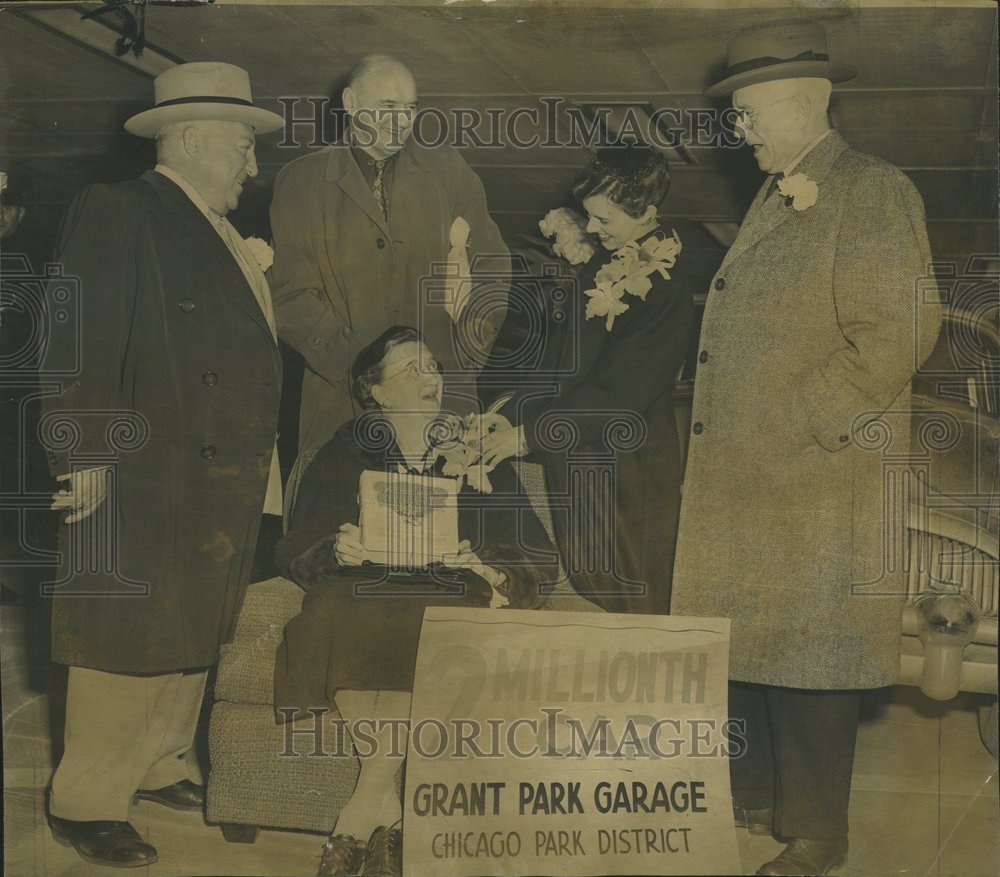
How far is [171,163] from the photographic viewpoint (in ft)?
11.4

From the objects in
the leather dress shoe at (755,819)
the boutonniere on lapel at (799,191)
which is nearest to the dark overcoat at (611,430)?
the boutonniere on lapel at (799,191)

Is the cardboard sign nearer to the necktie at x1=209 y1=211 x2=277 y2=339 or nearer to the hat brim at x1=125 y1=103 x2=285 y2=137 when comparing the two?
the necktie at x1=209 y1=211 x2=277 y2=339

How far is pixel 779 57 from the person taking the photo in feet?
11.1

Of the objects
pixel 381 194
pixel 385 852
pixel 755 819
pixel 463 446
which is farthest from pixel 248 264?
pixel 755 819

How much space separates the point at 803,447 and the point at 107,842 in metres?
2.37

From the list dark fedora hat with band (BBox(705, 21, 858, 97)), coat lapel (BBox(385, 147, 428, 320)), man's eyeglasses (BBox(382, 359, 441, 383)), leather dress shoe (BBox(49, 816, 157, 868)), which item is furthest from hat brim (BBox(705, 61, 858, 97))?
leather dress shoe (BBox(49, 816, 157, 868))

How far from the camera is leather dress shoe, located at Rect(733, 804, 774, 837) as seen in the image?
11.1ft

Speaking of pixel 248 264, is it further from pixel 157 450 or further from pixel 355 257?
pixel 157 450

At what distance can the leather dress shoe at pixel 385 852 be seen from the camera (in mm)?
3387

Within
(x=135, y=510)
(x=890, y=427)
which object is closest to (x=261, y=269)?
(x=135, y=510)

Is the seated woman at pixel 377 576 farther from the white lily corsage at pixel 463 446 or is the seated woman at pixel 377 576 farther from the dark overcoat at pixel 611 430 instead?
the dark overcoat at pixel 611 430

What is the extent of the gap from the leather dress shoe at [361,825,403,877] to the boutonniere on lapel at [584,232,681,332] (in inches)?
63.9

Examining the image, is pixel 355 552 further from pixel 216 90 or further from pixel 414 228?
pixel 216 90

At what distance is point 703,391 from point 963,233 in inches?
35.4
